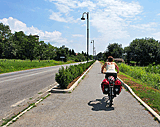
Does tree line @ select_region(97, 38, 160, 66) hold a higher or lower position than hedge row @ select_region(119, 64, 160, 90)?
higher

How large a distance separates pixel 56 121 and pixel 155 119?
2818 millimetres

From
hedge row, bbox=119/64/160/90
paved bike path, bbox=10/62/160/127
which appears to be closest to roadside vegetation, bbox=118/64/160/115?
hedge row, bbox=119/64/160/90

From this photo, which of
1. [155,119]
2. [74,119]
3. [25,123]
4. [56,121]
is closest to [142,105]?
[155,119]

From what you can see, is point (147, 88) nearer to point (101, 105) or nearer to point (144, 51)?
point (101, 105)

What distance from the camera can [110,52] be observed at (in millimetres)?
96938

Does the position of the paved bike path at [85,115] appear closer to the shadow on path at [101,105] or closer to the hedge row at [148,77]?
the shadow on path at [101,105]

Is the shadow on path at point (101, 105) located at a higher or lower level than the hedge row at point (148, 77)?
higher

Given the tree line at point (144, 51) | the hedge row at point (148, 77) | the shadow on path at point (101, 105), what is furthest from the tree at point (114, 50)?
the shadow on path at point (101, 105)

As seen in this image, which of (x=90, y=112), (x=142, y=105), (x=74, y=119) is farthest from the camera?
(x=142, y=105)

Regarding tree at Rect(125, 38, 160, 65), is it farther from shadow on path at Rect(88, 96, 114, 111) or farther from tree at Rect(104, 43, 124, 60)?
shadow on path at Rect(88, 96, 114, 111)

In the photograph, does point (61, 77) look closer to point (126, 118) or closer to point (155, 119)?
point (126, 118)

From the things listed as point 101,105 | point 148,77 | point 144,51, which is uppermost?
point 144,51

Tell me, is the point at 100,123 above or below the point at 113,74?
below

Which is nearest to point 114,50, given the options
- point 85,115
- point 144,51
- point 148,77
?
point 144,51
